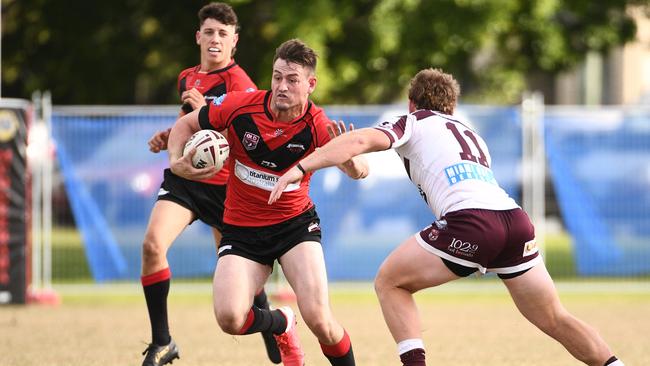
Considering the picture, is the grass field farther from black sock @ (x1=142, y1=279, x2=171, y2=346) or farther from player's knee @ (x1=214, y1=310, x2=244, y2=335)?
player's knee @ (x1=214, y1=310, x2=244, y2=335)

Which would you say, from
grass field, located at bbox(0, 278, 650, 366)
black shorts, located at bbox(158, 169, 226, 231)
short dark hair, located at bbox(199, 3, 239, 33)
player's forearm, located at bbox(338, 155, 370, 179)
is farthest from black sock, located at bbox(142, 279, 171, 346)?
player's forearm, located at bbox(338, 155, 370, 179)

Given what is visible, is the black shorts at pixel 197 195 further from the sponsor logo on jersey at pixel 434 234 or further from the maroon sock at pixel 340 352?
the sponsor logo on jersey at pixel 434 234

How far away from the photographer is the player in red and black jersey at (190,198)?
8.52 meters

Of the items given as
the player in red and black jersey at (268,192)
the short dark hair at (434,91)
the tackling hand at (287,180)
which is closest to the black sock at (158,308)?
the player in red and black jersey at (268,192)

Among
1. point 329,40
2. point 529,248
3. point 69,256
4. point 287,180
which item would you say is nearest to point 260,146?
point 287,180

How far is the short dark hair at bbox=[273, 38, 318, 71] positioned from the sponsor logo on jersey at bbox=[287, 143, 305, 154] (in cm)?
48

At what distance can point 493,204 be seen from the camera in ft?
22.1

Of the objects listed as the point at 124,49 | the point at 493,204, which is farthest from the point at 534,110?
the point at 124,49

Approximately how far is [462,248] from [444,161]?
20.3 inches

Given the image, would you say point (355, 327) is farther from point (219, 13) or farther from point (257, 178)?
point (257, 178)

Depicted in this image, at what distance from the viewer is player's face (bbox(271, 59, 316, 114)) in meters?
7.25

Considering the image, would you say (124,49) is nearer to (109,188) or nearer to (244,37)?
(244,37)

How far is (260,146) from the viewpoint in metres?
7.41

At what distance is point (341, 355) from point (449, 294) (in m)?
8.46
